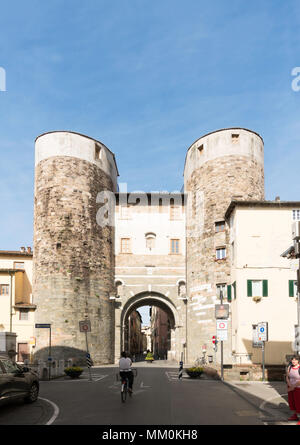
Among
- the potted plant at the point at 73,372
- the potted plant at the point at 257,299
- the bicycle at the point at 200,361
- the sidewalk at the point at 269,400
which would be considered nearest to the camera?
the sidewalk at the point at 269,400

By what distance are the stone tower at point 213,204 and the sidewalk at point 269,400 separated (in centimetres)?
1646

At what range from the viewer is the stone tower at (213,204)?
37875 millimetres

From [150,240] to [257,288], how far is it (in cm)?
1635

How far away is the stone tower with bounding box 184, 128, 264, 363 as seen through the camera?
1491 inches

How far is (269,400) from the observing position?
14.9m

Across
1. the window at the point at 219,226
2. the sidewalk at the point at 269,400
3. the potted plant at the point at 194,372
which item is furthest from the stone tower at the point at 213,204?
the sidewalk at the point at 269,400

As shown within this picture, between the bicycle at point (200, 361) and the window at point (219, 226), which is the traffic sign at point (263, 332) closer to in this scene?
the bicycle at point (200, 361)

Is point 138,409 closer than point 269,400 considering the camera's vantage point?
Yes

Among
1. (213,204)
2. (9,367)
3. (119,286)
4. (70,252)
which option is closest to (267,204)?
(213,204)

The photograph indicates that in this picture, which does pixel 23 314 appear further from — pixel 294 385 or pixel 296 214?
pixel 294 385

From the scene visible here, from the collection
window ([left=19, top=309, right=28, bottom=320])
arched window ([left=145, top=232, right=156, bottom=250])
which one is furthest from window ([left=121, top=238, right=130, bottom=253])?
window ([left=19, top=309, right=28, bottom=320])

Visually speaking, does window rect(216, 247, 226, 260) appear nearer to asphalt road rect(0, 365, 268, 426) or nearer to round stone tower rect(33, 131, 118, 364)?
round stone tower rect(33, 131, 118, 364)
